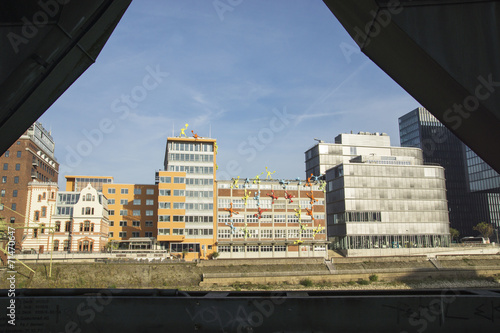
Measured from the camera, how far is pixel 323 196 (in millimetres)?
81250

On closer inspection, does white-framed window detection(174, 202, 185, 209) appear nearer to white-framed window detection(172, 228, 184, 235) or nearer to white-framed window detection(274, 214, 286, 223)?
white-framed window detection(172, 228, 184, 235)

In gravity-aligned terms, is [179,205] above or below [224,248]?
above

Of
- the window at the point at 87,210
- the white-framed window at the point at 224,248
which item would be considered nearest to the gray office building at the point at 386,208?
the white-framed window at the point at 224,248

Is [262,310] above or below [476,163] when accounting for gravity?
below

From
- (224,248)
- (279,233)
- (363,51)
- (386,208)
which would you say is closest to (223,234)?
(224,248)

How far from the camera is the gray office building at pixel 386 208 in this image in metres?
86.8

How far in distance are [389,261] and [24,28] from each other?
72.2 metres

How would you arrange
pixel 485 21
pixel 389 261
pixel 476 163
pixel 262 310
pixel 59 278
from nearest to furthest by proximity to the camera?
1. pixel 485 21
2. pixel 262 310
3. pixel 59 278
4. pixel 389 261
5. pixel 476 163

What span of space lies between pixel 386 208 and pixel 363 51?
86.5 meters

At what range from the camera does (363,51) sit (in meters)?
8.21

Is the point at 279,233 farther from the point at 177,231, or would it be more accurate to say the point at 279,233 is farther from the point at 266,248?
the point at 177,231

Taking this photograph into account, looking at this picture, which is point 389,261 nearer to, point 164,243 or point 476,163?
point 164,243

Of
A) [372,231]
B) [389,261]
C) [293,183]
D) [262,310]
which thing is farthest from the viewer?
[372,231]

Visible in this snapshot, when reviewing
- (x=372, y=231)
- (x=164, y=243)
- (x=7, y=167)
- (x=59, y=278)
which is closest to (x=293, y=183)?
(x=372, y=231)
